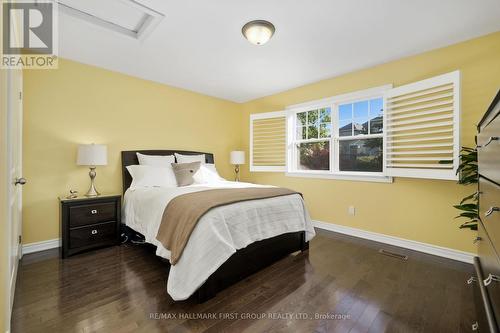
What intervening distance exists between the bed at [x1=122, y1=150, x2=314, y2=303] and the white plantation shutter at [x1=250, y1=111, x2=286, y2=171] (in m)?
1.69

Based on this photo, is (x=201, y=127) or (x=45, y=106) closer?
(x=45, y=106)

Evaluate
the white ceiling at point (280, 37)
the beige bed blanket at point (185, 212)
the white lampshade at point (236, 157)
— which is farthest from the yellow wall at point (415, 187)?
the beige bed blanket at point (185, 212)

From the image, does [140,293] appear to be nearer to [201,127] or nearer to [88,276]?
[88,276]

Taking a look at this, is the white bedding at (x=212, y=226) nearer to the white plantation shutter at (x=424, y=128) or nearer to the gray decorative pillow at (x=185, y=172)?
the gray decorative pillow at (x=185, y=172)

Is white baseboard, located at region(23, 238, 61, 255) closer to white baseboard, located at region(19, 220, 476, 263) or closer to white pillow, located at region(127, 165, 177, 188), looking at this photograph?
white baseboard, located at region(19, 220, 476, 263)

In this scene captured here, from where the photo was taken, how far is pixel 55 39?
2.47m

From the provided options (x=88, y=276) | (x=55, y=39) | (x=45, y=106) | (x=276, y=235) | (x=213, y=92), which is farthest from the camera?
(x=213, y=92)

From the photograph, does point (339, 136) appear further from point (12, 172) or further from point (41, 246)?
point (41, 246)

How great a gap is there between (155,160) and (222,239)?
2159mm

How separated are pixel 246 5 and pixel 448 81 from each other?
220 centimetres

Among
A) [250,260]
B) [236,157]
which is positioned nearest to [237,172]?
[236,157]

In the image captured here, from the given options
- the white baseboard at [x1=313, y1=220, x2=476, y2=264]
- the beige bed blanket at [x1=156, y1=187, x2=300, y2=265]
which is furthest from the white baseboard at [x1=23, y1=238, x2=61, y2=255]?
the white baseboard at [x1=313, y1=220, x2=476, y2=264]

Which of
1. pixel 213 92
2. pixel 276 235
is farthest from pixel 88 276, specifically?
pixel 213 92

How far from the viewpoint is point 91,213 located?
2.71m
